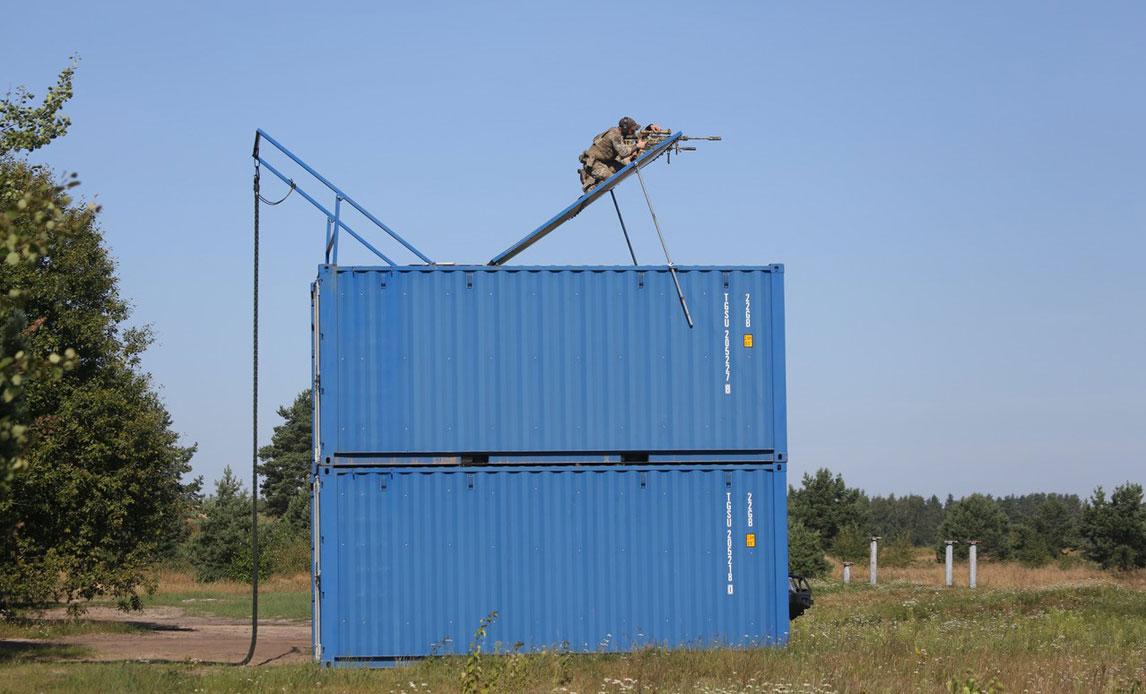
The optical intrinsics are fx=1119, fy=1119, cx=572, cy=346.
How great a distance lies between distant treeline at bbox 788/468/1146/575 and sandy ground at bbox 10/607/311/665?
2242 cm

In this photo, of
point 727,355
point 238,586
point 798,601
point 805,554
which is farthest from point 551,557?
point 805,554

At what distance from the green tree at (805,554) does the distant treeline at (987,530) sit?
4 cm

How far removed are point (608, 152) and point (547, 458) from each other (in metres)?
4.68

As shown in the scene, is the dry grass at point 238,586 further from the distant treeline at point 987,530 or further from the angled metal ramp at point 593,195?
the angled metal ramp at point 593,195

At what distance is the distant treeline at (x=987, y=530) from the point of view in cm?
4319

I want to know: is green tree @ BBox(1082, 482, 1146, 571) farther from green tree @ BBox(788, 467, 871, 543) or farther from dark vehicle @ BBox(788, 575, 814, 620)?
dark vehicle @ BBox(788, 575, 814, 620)

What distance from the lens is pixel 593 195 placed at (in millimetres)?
15523

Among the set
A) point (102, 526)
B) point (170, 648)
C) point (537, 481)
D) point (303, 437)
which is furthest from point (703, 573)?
point (303, 437)

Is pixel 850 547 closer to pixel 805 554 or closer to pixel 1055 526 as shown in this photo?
pixel 805 554

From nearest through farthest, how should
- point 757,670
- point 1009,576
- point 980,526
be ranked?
1. point 757,670
2. point 1009,576
3. point 980,526

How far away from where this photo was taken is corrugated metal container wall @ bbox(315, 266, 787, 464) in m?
13.7

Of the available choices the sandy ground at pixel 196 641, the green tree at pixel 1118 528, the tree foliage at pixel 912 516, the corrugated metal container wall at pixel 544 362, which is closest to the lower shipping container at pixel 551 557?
the corrugated metal container wall at pixel 544 362

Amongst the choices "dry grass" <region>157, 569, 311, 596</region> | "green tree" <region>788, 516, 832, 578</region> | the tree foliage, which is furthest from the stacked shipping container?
the tree foliage

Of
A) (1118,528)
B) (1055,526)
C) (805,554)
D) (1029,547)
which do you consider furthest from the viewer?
(1055,526)
